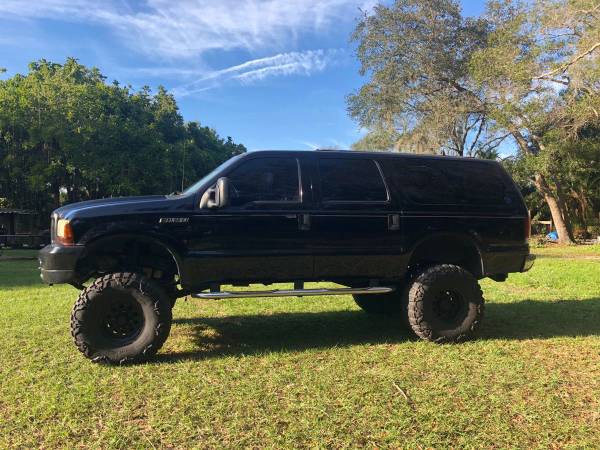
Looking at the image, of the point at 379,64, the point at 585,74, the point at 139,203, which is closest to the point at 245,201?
the point at 139,203

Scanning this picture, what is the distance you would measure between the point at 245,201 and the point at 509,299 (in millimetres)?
5021

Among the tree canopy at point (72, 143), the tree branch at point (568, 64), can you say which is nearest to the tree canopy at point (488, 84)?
the tree branch at point (568, 64)

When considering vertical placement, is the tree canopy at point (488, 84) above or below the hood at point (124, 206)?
above

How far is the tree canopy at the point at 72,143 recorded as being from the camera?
24.7 meters

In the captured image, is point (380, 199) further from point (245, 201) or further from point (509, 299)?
point (509, 299)

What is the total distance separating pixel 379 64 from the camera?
77.6 feet

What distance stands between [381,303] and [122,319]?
3.18 meters

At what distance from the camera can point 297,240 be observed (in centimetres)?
488

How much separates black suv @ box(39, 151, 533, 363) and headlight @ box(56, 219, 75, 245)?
0.06 feet

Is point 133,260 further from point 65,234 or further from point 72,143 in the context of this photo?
point 72,143

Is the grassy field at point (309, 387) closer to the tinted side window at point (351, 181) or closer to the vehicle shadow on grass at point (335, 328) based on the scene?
the vehicle shadow on grass at point (335, 328)

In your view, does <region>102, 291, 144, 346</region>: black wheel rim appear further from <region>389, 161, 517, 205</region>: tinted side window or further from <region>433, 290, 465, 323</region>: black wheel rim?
<region>433, 290, 465, 323</region>: black wheel rim

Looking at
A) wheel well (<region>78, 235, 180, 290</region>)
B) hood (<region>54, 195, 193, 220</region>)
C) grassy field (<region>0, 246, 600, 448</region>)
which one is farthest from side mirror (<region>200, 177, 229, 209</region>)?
grassy field (<region>0, 246, 600, 448</region>)

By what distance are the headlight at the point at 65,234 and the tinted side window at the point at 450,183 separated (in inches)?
123
